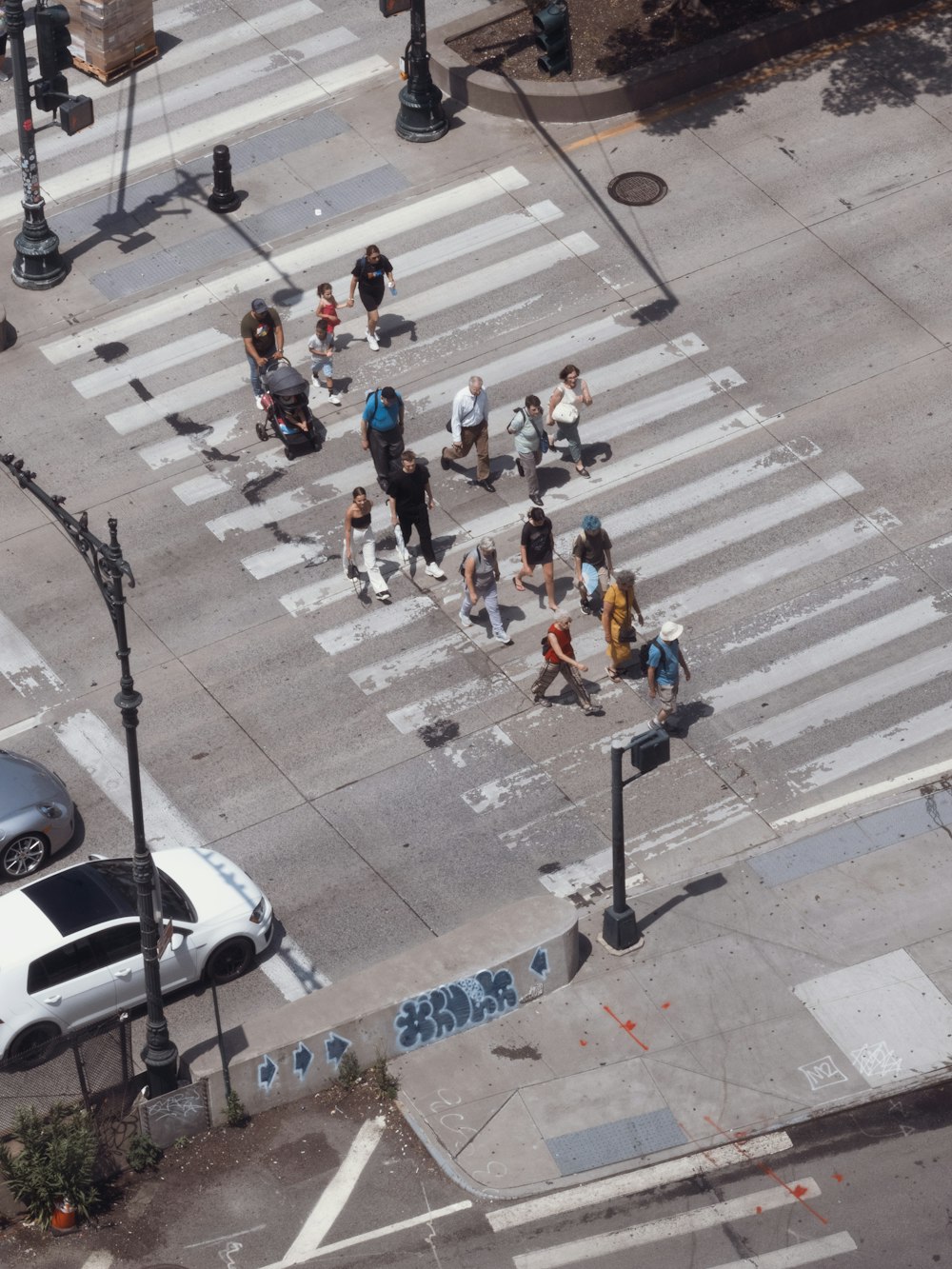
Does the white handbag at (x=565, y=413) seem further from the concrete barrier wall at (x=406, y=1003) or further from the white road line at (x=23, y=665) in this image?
the concrete barrier wall at (x=406, y=1003)

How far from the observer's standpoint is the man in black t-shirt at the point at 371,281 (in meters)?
27.8

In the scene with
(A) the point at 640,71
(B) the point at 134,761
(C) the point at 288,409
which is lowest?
(C) the point at 288,409

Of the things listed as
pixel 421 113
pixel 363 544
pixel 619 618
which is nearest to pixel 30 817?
pixel 363 544

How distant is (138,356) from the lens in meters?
28.5

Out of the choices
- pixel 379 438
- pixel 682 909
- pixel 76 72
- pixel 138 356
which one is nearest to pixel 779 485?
pixel 379 438

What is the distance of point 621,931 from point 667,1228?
130 inches

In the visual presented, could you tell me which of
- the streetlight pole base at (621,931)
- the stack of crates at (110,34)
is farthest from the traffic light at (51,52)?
the streetlight pole base at (621,931)

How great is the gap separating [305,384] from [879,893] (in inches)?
386

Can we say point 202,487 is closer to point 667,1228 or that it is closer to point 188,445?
point 188,445

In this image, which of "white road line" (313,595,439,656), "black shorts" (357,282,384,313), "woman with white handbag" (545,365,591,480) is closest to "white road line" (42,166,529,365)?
"black shorts" (357,282,384,313)

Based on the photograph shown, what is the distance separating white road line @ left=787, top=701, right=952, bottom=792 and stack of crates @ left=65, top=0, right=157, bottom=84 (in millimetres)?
17113

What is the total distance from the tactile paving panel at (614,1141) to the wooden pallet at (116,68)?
66.2ft

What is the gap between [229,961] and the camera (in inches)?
825

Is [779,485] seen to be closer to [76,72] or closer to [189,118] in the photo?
[189,118]
